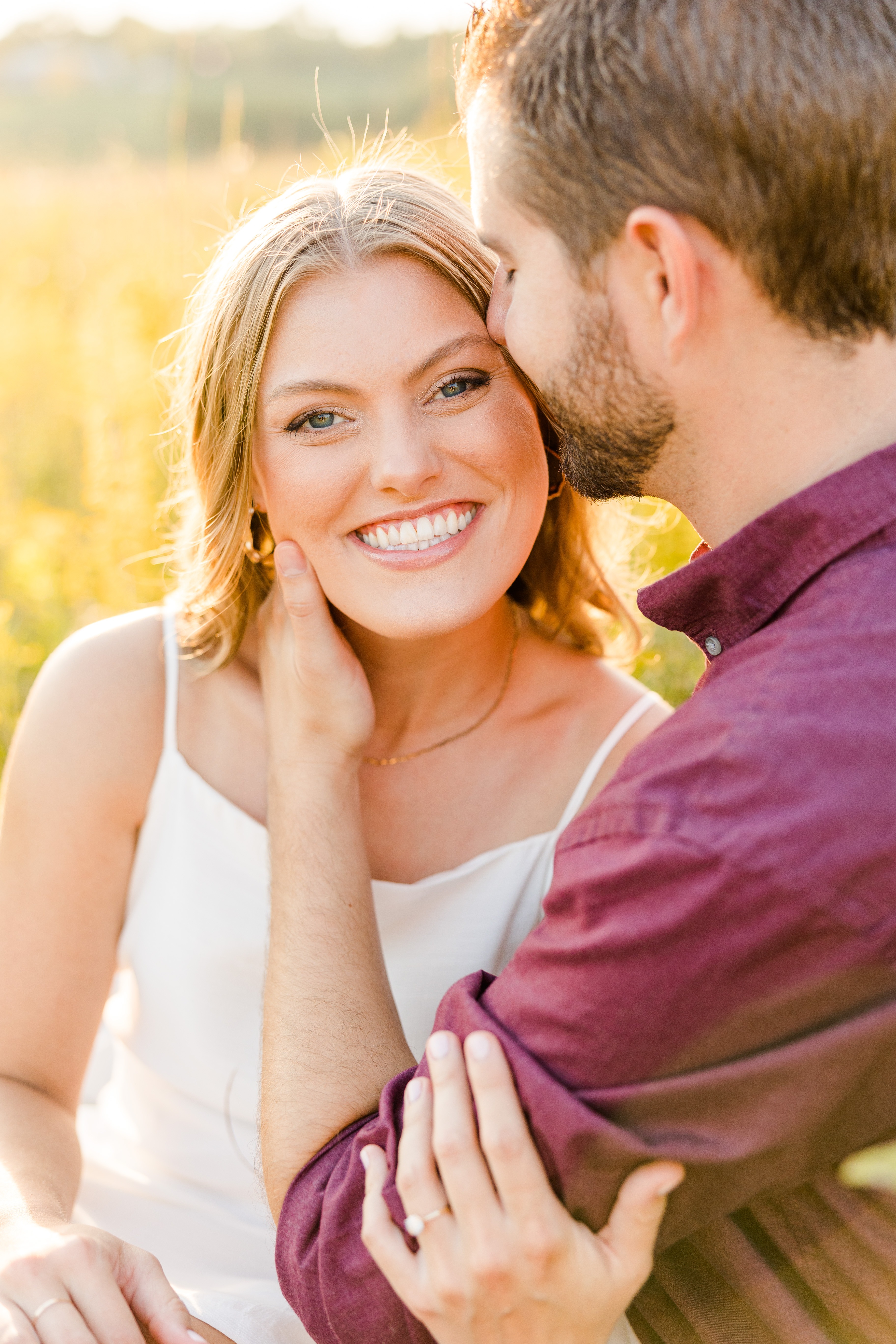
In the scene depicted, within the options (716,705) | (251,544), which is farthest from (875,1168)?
(251,544)

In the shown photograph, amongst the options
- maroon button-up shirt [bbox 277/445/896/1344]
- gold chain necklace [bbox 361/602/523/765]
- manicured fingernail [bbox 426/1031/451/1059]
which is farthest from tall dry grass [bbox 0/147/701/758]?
manicured fingernail [bbox 426/1031/451/1059]

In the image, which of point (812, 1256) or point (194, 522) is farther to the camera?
point (194, 522)

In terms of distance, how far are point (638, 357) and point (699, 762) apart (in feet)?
2.03

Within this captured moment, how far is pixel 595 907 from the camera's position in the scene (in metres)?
1.39

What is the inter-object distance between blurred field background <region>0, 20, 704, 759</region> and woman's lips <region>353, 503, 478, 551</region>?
0.84m

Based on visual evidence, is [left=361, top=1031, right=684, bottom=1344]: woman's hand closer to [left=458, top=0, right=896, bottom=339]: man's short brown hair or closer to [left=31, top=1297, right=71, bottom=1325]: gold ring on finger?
[left=31, top=1297, right=71, bottom=1325]: gold ring on finger

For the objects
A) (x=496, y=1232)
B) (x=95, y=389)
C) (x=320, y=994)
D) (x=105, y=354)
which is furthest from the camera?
(x=95, y=389)

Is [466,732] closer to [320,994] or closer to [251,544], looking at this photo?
[251,544]

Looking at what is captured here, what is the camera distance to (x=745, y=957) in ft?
4.25

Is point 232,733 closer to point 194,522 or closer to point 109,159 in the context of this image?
point 194,522

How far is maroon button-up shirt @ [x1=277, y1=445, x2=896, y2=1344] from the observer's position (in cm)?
127

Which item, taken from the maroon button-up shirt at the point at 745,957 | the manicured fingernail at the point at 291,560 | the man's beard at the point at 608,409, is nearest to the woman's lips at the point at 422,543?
the manicured fingernail at the point at 291,560

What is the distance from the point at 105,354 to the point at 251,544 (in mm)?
2575

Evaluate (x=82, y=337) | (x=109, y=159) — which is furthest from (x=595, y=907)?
(x=109, y=159)
